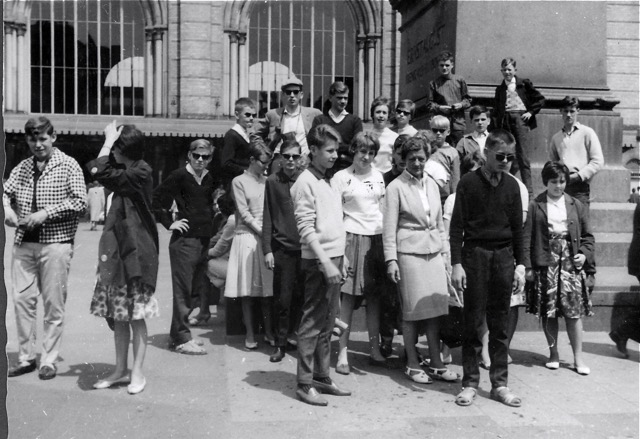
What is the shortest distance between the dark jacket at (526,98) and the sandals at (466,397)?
3733mm

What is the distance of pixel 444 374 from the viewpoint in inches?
235

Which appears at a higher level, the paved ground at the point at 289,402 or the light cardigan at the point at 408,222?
the light cardigan at the point at 408,222

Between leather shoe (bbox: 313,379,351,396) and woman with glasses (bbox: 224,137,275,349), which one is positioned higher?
woman with glasses (bbox: 224,137,275,349)

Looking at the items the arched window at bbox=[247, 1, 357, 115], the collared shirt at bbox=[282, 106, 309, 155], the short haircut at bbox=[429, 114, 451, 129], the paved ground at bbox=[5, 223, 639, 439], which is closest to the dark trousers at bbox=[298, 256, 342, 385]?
the paved ground at bbox=[5, 223, 639, 439]

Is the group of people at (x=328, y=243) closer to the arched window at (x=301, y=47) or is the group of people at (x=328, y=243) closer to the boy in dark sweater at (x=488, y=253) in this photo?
the boy in dark sweater at (x=488, y=253)

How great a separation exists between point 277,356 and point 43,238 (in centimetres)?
212

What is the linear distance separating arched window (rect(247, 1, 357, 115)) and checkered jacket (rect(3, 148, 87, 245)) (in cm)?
2022

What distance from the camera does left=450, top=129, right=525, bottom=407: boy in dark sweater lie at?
217 inches

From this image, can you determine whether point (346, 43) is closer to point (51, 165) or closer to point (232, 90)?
point (232, 90)

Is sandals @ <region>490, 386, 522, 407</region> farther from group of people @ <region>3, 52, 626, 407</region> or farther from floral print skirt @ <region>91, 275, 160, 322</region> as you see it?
floral print skirt @ <region>91, 275, 160, 322</region>

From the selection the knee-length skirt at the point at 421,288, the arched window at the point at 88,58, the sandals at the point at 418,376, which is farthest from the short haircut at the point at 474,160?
the arched window at the point at 88,58

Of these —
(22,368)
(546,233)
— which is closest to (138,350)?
(22,368)

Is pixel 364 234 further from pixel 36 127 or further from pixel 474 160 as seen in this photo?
pixel 36 127

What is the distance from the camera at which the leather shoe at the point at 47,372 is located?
5.84m
